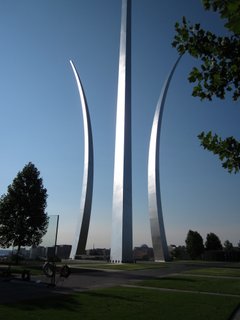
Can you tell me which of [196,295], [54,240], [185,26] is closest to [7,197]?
[54,240]

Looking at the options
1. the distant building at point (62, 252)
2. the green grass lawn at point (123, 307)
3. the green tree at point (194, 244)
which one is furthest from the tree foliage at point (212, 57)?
the green tree at point (194, 244)

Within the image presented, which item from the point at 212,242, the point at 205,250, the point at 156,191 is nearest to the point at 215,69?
the point at 156,191

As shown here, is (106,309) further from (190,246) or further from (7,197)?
(190,246)

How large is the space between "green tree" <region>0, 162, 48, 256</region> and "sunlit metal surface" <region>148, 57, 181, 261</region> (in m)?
17.3

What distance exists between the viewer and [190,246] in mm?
80000

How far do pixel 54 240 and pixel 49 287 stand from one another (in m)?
1.94

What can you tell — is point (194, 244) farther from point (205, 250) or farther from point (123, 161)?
point (123, 161)

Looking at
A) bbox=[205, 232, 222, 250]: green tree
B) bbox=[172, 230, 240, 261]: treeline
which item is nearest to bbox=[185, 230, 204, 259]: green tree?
bbox=[172, 230, 240, 261]: treeline

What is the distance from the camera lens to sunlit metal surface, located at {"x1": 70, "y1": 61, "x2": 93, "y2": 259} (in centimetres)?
4469

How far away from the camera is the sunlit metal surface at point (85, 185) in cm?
4469

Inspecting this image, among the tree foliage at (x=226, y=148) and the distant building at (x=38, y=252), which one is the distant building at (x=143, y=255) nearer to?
the distant building at (x=38, y=252)

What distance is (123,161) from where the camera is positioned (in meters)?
40.9

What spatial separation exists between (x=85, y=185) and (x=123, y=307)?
3638 cm

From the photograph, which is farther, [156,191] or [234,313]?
[156,191]
